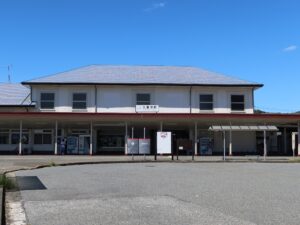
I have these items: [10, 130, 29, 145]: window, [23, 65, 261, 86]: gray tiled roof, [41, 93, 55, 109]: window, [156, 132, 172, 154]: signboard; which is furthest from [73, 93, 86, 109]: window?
[156, 132, 172, 154]: signboard

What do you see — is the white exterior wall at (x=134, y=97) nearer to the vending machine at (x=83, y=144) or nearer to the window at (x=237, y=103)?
the window at (x=237, y=103)

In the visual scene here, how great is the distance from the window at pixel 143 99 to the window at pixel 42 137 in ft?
27.4

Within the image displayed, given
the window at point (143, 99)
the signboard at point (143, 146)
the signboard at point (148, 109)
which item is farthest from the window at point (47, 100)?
the signboard at point (143, 146)

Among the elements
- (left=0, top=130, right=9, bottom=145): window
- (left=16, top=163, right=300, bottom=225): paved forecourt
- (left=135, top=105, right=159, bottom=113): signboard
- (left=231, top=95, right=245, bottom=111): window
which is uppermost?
(left=231, top=95, right=245, bottom=111): window

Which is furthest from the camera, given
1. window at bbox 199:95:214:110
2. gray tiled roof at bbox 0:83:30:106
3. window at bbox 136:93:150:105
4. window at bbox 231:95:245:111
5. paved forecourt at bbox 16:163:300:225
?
gray tiled roof at bbox 0:83:30:106

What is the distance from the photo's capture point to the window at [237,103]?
4178cm

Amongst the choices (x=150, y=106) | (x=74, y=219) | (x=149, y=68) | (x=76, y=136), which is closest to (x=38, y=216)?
(x=74, y=219)

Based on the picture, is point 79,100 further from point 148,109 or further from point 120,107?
point 148,109

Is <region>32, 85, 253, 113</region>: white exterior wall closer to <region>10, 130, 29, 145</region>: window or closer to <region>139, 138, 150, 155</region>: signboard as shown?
<region>10, 130, 29, 145</region>: window

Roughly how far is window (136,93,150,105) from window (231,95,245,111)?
7.38 m

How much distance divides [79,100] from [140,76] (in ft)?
20.1

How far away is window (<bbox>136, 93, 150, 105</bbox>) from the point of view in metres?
41.4

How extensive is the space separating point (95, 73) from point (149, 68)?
578cm

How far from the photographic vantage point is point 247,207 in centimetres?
1022
